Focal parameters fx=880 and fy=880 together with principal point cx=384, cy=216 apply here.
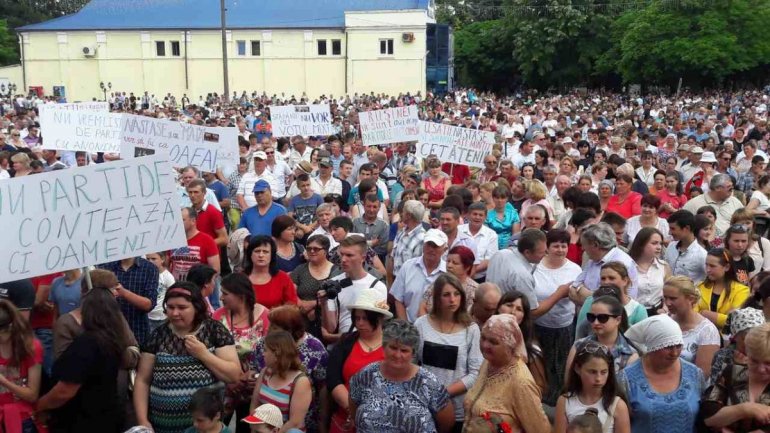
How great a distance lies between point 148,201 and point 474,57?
6402cm

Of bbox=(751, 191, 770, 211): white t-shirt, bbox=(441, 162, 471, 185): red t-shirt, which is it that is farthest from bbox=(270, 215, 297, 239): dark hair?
bbox=(441, 162, 471, 185): red t-shirt

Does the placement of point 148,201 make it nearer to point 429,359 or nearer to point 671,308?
point 429,359

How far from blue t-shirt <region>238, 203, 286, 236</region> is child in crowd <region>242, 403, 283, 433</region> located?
158 inches

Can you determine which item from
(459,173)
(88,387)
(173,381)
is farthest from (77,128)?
(173,381)

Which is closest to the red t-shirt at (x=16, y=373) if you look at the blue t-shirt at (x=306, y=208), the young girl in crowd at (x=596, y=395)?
the young girl in crowd at (x=596, y=395)

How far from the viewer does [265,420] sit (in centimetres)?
460

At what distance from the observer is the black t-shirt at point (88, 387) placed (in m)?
4.85

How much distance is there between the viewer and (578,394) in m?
4.56

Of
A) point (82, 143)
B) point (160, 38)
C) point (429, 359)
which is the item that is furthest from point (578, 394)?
point (160, 38)

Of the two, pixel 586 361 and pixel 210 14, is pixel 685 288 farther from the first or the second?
pixel 210 14

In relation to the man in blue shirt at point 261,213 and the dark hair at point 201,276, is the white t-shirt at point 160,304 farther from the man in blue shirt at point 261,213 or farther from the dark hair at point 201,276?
the man in blue shirt at point 261,213

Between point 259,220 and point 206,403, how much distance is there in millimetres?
4232

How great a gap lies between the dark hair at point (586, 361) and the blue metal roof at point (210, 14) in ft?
197

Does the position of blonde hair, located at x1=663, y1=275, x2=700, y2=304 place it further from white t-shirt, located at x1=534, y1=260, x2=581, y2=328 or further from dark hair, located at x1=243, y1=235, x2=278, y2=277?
dark hair, located at x1=243, y1=235, x2=278, y2=277
